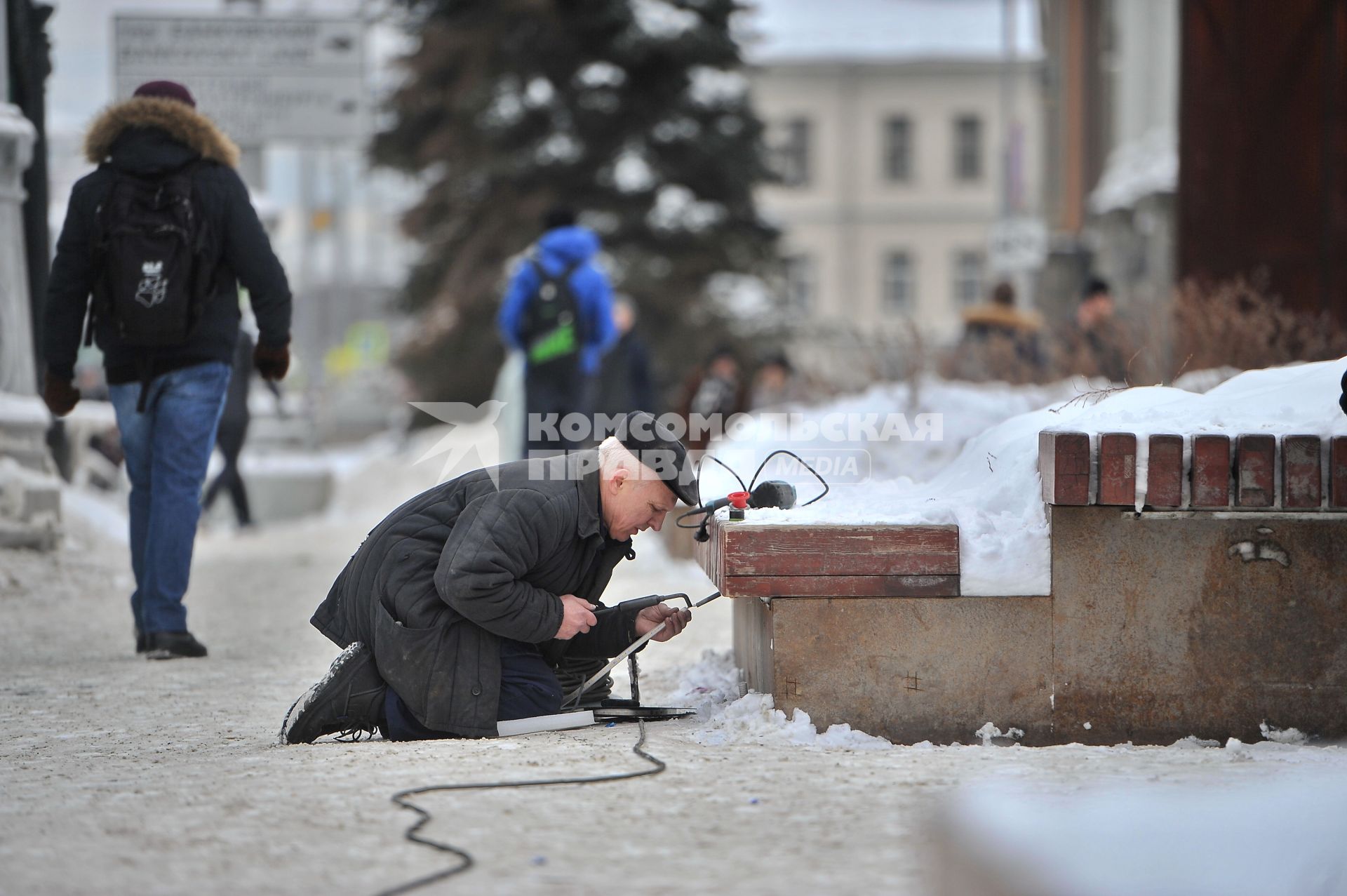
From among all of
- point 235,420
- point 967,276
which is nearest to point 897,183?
point 967,276

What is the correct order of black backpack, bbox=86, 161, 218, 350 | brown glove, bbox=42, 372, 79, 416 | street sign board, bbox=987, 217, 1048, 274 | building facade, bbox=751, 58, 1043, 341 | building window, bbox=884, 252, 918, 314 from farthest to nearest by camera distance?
building window, bbox=884, 252, 918, 314, building facade, bbox=751, 58, 1043, 341, street sign board, bbox=987, 217, 1048, 274, brown glove, bbox=42, 372, 79, 416, black backpack, bbox=86, 161, 218, 350

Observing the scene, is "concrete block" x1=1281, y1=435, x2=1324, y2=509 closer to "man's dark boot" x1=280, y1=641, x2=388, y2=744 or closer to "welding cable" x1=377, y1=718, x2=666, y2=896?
"welding cable" x1=377, y1=718, x2=666, y2=896

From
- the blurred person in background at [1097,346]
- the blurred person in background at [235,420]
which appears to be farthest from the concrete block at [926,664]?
the blurred person in background at [235,420]

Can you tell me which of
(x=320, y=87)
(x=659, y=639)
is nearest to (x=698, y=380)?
(x=320, y=87)

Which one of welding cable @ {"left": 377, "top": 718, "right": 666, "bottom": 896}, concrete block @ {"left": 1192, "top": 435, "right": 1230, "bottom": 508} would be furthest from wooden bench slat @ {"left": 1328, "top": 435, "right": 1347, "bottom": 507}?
welding cable @ {"left": 377, "top": 718, "right": 666, "bottom": 896}

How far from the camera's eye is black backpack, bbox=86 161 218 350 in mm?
5359

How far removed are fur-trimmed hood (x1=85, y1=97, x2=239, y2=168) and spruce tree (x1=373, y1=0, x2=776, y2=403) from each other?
55.3 ft

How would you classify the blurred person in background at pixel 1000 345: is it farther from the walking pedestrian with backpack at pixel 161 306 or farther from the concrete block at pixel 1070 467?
the concrete block at pixel 1070 467

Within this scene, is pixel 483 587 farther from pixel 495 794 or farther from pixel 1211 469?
pixel 1211 469

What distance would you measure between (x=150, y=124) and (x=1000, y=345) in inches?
201

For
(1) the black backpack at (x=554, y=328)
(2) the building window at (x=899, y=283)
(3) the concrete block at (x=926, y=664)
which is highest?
(2) the building window at (x=899, y=283)

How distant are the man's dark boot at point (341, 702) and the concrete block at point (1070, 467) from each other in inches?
68.2

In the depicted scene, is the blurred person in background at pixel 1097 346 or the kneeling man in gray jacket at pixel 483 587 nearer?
the kneeling man in gray jacket at pixel 483 587

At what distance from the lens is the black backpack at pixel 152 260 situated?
211 inches
